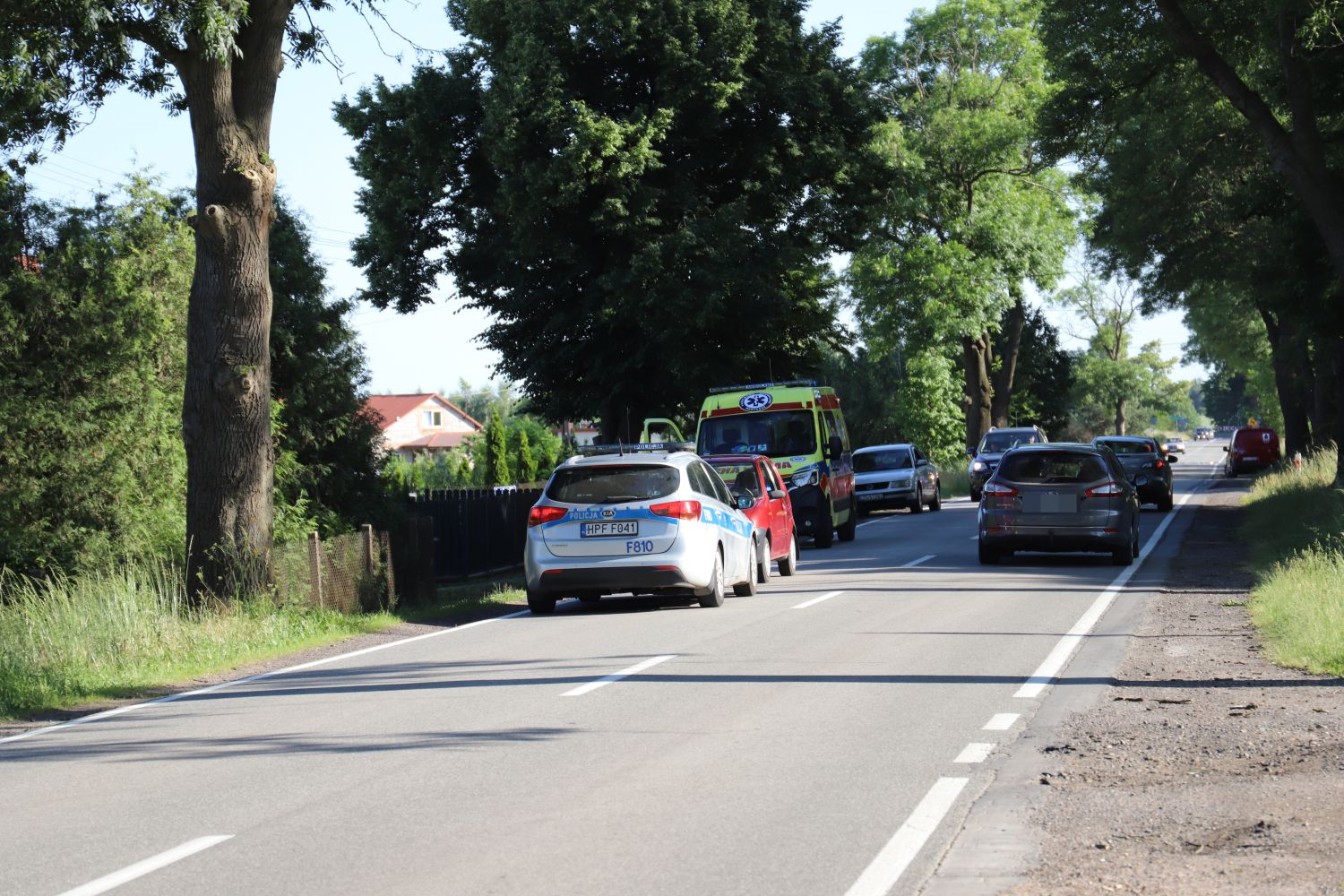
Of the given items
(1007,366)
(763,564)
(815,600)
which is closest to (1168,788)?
(815,600)

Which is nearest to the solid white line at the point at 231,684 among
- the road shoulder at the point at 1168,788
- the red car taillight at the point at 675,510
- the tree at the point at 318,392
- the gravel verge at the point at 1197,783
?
the red car taillight at the point at 675,510

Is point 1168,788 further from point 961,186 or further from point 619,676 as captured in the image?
point 961,186

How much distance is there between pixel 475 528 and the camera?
2477 cm

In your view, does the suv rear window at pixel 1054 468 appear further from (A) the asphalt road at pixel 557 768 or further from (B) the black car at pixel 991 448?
(B) the black car at pixel 991 448

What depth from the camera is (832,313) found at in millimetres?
37062

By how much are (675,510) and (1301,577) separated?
616 cm

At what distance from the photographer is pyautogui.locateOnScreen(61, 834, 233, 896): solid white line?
580 cm

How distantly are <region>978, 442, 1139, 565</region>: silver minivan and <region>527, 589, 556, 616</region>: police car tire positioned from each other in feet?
22.1

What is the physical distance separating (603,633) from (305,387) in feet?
41.2

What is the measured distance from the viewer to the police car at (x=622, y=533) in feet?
53.0

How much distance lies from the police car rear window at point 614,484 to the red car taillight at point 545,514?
121 millimetres

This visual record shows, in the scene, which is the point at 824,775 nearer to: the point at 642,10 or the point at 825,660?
the point at 825,660

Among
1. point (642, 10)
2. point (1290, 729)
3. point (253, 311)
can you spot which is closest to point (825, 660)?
point (1290, 729)

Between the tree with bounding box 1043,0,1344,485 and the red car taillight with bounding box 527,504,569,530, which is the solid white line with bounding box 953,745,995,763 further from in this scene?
the tree with bounding box 1043,0,1344,485
